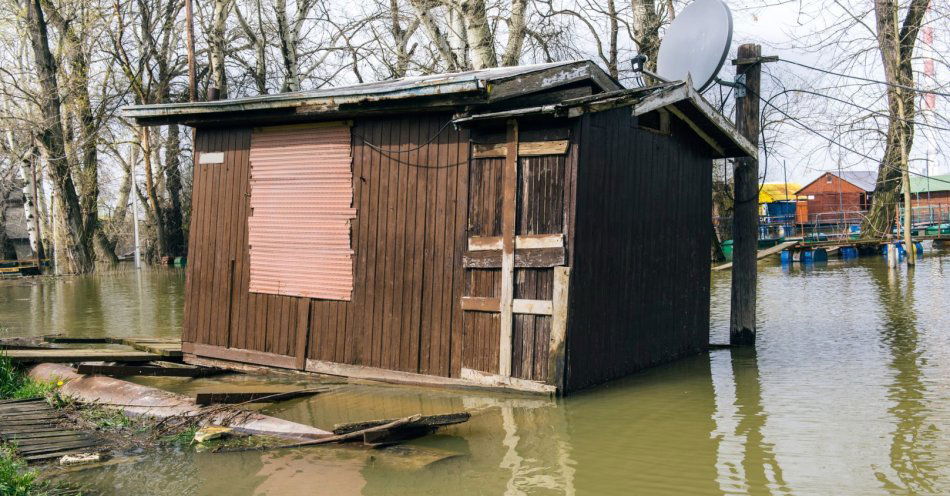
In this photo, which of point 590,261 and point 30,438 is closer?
point 30,438

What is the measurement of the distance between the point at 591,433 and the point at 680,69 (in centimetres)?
591

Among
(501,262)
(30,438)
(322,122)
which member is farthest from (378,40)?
(30,438)

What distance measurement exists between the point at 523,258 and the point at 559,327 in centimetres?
81

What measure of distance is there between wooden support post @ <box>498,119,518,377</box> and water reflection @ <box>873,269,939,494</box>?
3568 millimetres

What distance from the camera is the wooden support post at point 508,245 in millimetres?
8531

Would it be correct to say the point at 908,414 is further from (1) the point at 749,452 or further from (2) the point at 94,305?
(2) the point at 94,305

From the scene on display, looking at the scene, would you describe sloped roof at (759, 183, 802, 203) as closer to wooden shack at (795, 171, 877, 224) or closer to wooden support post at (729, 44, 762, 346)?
wooden shack at (795, 171, 877, 224)

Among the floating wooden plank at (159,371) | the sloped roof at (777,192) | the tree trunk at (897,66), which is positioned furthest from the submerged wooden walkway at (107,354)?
the sloped roof at (777,192)

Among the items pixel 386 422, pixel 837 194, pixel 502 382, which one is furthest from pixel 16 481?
pixel 837 194

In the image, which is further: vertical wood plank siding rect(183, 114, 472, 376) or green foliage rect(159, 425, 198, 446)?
vertical wood plank siding rect(183, 114, 472, 376)

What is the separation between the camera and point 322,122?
9.91m

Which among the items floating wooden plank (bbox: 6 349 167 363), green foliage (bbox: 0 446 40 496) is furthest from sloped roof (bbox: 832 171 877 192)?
green foliage (bbox: 0 446 40 496)

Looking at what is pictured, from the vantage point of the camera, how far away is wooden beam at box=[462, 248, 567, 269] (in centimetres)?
836

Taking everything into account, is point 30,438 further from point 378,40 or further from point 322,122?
point 378,40
